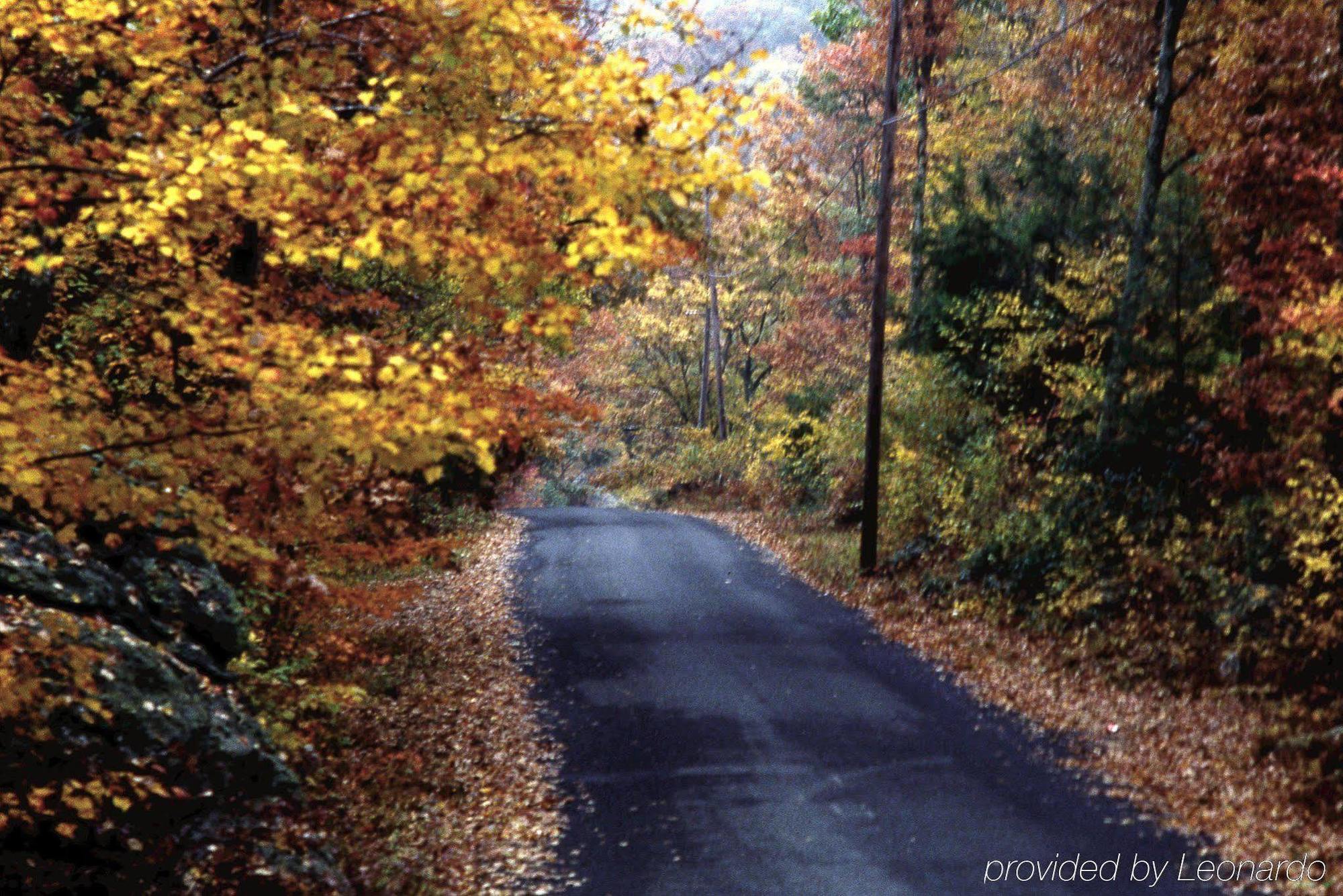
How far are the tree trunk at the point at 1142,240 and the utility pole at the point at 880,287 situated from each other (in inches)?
159

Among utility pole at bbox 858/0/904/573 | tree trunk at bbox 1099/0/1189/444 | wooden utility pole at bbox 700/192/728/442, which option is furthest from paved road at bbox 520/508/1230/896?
wooden utility pole at bbox 700/192/728/442

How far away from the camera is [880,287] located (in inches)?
716

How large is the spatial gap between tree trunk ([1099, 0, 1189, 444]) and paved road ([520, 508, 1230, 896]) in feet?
16.0

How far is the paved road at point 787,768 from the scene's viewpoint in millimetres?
7941

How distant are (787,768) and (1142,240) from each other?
9.44 meters

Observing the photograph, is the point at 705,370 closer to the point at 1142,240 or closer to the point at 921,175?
the point at 921,175

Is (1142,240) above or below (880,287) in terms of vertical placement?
above

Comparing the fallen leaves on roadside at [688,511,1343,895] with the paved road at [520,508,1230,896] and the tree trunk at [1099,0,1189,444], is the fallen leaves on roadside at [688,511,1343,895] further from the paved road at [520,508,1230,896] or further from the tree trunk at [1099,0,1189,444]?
the tree trunk at [1099,0,1189,444]

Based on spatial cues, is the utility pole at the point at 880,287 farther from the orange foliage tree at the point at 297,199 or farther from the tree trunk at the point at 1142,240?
the orange foliage tree at the point at 297,199

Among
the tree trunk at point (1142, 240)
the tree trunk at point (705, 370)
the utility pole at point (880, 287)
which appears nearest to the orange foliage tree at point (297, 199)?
the tree trunk at point (1142, 240)

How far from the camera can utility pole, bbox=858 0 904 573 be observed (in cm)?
1780

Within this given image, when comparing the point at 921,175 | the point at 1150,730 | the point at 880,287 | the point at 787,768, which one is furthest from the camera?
the point at 921,175

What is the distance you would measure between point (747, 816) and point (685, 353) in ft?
118

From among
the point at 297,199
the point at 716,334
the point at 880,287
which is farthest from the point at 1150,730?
the point at 716,334
